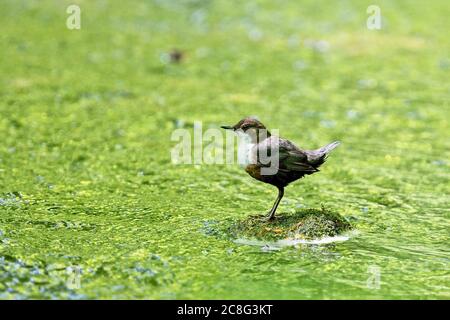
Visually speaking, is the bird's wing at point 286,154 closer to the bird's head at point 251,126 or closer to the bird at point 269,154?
the bird at point 269,154

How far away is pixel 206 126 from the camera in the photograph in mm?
15656

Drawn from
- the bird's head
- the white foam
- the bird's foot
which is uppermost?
the bird's head

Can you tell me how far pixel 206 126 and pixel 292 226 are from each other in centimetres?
663

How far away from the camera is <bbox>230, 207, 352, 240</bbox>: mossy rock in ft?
30.4

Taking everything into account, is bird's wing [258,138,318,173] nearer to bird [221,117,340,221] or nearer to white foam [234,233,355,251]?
bird [221,117,340,221]

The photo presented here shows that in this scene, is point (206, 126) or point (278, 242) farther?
point (206, 126)

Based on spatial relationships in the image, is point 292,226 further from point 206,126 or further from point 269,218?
point 206,126

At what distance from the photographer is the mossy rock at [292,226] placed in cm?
926

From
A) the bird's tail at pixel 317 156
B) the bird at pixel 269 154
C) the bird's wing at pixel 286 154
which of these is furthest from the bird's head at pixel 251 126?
the bird's tail at pixel 317 156

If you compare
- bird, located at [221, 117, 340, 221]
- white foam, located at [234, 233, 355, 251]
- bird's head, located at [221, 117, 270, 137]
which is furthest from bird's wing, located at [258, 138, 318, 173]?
white foam, located at [234, 233, 355, 251]

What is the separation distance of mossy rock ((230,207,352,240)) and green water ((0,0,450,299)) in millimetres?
199

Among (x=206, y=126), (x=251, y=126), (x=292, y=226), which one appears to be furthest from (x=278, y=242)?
(x=206, y=126)

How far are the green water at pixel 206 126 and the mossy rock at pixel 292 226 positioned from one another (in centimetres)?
20

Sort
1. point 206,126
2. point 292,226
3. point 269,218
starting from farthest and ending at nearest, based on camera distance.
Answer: point 206,126
point 269,218
point 292,226
